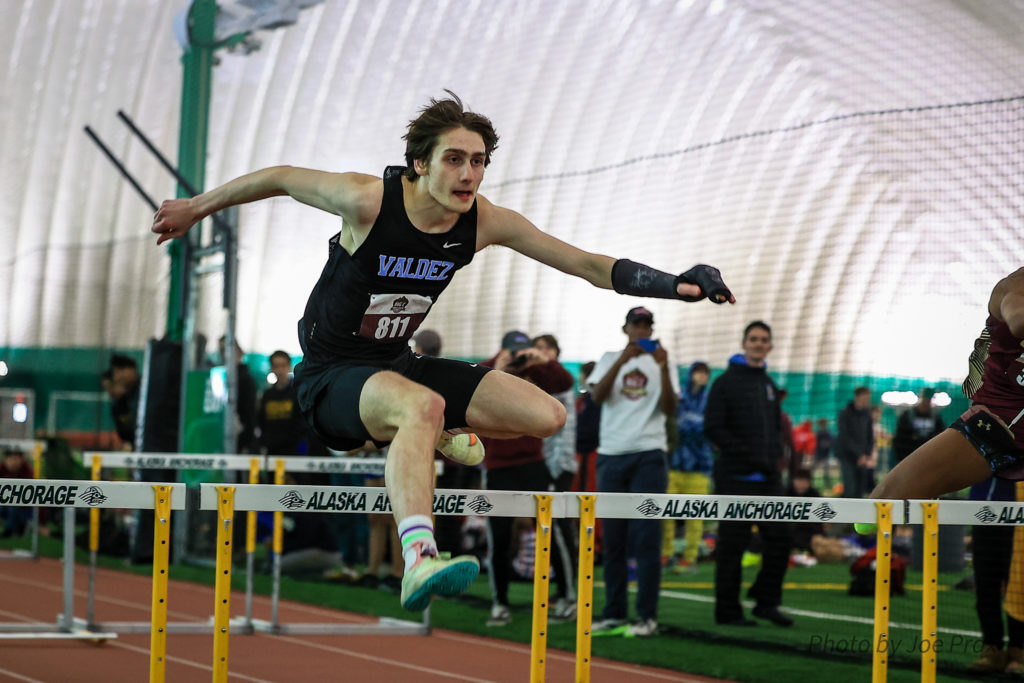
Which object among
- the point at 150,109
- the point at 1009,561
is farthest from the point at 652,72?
the point at 1009,561

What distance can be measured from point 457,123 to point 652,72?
1487 centimetres

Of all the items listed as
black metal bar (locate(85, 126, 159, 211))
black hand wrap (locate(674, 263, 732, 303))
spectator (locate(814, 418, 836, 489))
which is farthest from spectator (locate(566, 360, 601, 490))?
spectator (locate(814, 418, 836, 489))

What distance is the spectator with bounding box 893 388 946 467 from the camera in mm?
10375

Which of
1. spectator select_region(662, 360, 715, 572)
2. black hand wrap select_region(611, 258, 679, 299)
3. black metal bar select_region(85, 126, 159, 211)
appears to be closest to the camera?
black hand wrap select_region(611, 258, 679, 299)

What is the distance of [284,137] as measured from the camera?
800 inches

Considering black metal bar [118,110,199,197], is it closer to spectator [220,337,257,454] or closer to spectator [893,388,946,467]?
spectator [220,337,257,454]

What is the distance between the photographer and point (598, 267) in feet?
13.3

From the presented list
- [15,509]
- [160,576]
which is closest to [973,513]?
[160,576]

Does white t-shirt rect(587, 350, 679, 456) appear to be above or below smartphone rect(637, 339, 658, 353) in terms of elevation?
below

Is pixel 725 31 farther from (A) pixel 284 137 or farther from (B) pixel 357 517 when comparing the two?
(B) pixel 357 517

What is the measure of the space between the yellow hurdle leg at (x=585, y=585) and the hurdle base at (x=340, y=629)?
3.27 m

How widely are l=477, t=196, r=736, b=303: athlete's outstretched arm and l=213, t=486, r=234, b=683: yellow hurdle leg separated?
1230 mm

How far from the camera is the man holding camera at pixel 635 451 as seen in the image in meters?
7.07

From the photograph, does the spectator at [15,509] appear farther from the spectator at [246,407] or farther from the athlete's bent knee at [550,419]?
the athlete's bent knee at [550,419]
